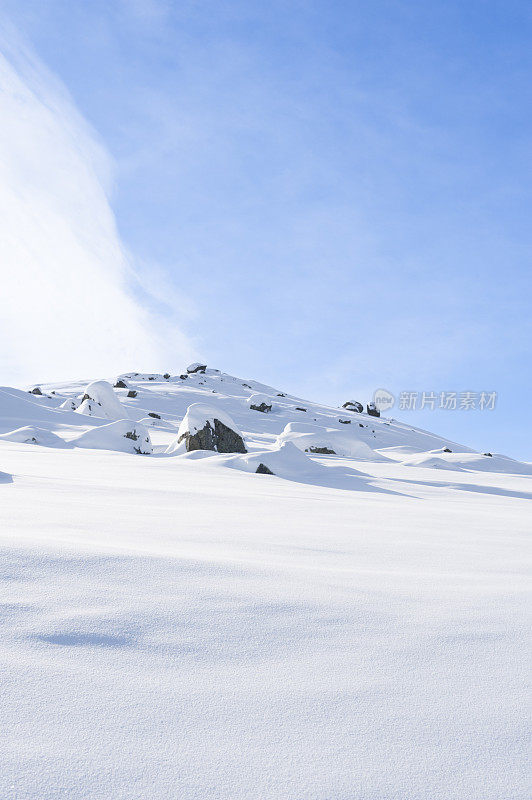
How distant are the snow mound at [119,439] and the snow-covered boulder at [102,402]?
6.09 metres

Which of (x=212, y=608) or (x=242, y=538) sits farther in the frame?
(x=242, y=538)

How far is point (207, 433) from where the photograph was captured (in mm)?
8180

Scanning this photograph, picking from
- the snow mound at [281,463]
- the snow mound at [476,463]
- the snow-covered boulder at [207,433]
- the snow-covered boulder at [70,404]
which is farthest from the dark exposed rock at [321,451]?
the snow-covered boulder at [70,404]

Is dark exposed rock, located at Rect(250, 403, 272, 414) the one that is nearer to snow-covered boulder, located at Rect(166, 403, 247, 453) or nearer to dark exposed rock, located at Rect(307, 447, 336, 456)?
dark exposed rock, located at Rect(307, 447, 336, 456)

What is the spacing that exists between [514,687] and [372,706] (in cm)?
31

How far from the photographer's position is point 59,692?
0.85 metres

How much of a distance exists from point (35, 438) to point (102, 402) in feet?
23.5

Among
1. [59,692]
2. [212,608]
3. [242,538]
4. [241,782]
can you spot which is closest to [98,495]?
[242,538]

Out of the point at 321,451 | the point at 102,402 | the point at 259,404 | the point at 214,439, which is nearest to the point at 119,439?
the point at 214,439

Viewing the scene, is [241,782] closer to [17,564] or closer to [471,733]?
[471,733]

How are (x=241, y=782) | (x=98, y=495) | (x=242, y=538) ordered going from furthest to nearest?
(x=98, y=495)
(x=242, y=538)
(x=241, y=782)

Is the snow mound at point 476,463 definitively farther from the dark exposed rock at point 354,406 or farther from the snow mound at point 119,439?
the dark exposed rock at point 354,406

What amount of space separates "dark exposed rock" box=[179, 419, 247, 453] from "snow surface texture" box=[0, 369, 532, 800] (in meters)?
5.78

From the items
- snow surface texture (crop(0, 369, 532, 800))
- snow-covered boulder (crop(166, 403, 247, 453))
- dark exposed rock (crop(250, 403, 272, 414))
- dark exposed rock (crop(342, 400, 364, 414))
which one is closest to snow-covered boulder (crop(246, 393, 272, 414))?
dark exposed rock (crop(250, 403, 272, 414))
